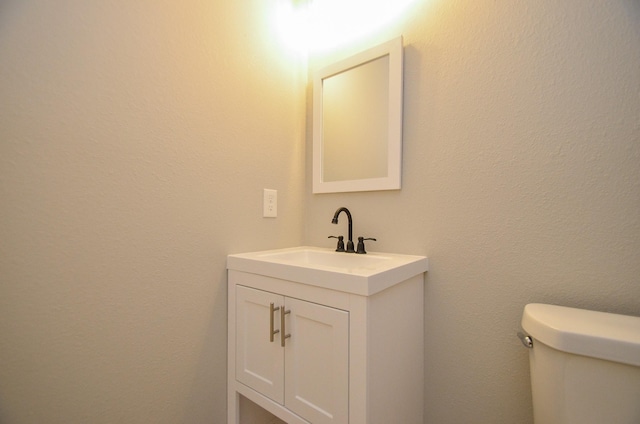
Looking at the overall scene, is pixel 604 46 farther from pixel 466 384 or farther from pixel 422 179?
pixel 466 384

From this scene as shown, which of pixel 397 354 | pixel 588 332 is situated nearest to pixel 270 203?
pixel 397 354

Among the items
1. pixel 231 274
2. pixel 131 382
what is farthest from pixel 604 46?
pixel 131 382

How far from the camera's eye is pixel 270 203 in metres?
1.24

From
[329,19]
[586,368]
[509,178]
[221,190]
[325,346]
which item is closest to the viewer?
[586,368]

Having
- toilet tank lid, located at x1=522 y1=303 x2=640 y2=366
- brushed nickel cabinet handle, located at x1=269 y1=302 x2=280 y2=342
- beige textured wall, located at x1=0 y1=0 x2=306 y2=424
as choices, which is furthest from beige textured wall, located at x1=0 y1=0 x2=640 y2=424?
brushed nickel cabinet handle, located at x1=269 y1=302 x2=280 y2=342

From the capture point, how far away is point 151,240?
2.86ft

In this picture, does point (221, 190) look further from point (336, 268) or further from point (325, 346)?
point (325, 346)

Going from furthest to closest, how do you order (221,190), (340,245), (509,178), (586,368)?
(340,245) → (221,190) → (509,178) → (586,368)

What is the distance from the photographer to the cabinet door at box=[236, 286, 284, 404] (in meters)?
0.89

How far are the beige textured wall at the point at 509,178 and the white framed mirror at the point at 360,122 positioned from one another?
0.06 m

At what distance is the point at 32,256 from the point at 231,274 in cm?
55

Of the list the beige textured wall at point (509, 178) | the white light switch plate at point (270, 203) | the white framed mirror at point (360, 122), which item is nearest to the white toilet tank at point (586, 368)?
the beige textured wall at point (509, 178)

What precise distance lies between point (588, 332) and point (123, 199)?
49.4 inches

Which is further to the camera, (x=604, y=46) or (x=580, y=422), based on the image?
(x=604, y=46)
